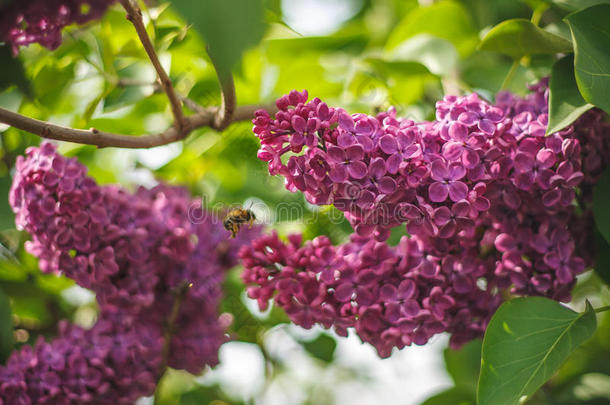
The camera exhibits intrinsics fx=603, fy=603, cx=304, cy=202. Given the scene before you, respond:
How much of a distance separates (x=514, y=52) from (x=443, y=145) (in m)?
0.42

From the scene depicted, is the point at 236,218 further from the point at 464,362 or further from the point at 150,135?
the point at 464,362

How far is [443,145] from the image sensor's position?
1.10m

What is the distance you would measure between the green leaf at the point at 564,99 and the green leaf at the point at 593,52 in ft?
0.12

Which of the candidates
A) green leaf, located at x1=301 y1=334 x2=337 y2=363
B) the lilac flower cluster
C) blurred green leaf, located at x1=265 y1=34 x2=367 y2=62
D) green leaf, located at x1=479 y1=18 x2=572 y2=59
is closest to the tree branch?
the lilac flower cluster

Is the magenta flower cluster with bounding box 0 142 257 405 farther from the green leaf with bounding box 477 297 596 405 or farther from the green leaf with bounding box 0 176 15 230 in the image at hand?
the green leaf with bounding box 477 297 596 405

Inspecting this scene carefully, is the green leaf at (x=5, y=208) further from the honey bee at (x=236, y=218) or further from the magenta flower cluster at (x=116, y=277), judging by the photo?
the honey bee at (x=236, y=218)

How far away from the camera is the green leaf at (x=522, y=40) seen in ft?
4.06

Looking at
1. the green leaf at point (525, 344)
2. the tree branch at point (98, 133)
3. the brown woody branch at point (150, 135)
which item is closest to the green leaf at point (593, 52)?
the green leaf at point (525, 344)

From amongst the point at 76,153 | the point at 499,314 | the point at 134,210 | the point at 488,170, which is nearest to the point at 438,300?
the point at 499,314

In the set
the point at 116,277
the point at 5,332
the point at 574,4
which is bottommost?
the point at 5,332

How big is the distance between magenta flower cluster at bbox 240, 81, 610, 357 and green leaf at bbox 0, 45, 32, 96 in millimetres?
528

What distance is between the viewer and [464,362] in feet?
7.53

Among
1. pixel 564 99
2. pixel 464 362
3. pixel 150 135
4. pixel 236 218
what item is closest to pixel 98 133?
pixel 150 135

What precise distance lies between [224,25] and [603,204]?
37.4 inches
